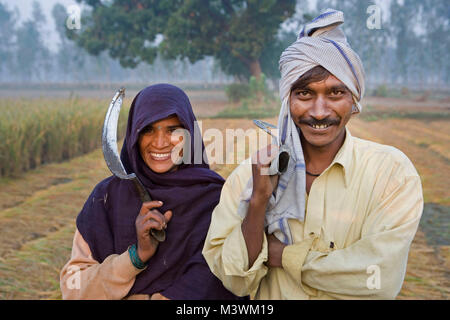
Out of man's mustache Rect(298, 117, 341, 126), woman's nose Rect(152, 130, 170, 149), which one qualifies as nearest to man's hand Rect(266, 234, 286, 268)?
man's mustache Rect(298, 117, 341, 126)

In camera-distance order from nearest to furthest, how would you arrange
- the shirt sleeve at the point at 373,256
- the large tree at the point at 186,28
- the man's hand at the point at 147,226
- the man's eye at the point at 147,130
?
the shirt sleeve at the point at 373,256 → the man's hand at the point at 147,226 → the man's eye at the point at 147,130 → the large tree at the point at 186,28

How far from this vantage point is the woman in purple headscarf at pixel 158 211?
2.04m

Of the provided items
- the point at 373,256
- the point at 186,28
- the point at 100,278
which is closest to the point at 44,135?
the point at 100,278

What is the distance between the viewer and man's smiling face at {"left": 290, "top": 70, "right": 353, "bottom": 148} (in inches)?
64.6

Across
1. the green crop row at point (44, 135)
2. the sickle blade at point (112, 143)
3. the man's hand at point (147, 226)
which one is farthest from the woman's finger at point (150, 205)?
the green crop row at point (44, 135)

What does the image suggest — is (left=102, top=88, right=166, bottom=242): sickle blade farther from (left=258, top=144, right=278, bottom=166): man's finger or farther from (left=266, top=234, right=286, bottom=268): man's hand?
(left=258, top=144, right=278, bottom=166): man's finger

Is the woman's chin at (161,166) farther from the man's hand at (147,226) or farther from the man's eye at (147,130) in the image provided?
the man's hand at (147,226)

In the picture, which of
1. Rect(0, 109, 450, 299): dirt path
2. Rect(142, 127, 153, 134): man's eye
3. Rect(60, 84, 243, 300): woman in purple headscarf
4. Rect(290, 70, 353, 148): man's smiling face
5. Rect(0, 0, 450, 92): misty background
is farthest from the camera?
Rect(0, 0, 450, 92): misty background

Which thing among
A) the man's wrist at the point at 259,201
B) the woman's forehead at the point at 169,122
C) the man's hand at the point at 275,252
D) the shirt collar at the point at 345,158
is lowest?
the man's hand at the point at 275,252

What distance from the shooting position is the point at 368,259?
5.06 feet

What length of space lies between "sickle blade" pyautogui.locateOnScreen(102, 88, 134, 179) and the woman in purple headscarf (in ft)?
0.34

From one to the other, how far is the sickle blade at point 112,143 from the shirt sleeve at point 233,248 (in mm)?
471

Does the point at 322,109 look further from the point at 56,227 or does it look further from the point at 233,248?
the point at 56,227

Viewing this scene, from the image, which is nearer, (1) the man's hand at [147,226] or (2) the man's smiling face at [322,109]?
(2) the man's smiling face at [322,109]
